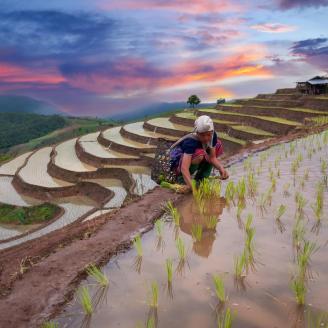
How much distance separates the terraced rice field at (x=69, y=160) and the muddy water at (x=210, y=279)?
15.6 m

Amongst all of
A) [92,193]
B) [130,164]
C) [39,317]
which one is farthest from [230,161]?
[130,164]

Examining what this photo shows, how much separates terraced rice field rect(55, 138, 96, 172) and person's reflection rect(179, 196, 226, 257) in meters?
14.6

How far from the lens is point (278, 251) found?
132 inches

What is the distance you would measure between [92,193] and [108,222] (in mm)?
11754

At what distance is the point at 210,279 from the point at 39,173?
63.3ft

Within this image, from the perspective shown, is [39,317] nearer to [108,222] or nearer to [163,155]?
[108,222]

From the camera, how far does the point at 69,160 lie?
72.8ft

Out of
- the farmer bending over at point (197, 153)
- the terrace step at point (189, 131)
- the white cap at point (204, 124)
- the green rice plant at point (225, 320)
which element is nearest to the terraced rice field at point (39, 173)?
the terrace step at point (189, 131)

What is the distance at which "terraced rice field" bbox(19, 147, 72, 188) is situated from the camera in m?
18.5

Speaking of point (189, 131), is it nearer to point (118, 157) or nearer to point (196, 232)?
point (118, 157)

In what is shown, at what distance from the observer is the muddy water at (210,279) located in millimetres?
2443

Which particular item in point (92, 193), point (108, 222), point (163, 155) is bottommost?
point (92, 193)

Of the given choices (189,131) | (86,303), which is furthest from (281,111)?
(86,303)

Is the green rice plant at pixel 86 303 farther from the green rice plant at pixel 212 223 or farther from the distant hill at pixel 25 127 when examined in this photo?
the distant hill at pixel 25 127
